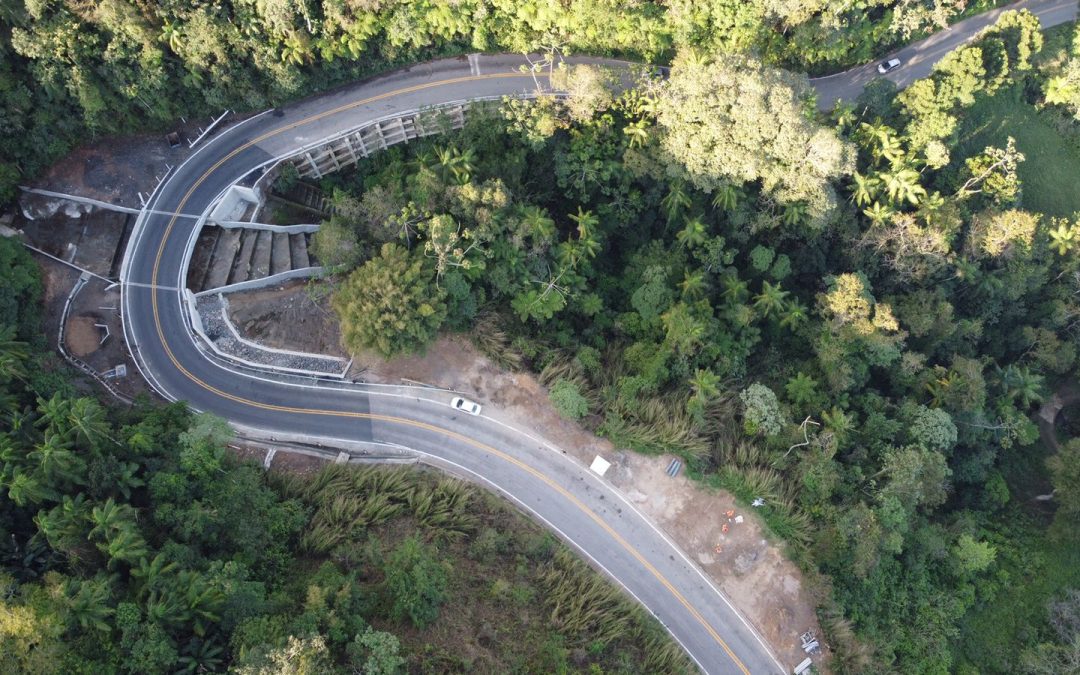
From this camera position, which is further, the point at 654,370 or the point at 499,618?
the point at 654,370

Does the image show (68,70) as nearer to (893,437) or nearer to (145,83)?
(145,83)

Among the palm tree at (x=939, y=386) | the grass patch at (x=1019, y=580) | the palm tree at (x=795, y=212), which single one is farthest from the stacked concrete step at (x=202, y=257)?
the grass patch at (x=1019, y=580)

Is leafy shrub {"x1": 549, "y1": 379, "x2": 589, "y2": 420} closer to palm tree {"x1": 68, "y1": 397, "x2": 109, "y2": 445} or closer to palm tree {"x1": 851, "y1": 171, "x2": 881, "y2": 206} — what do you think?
palm tree {"x1": 68, "y1": 397, "x2": 109, "y2": 445}

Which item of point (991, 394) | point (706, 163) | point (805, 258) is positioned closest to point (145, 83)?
point (706, 163)

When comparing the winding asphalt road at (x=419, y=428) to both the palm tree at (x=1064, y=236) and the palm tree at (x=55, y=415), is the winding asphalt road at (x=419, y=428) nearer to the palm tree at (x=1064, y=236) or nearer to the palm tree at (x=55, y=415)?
the palm tree at (x=55, y=415)

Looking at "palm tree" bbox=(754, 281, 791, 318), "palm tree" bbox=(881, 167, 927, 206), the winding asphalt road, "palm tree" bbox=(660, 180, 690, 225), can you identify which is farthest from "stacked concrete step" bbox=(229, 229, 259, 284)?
Result: "palm tree" bbox=(881, 167, 927, 206)

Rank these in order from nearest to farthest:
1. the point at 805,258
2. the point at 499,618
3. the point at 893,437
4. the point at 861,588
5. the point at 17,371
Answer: the point at 17,371 → the point at 499,618 → the point at 861,588 → the point at 893,437 → the point at 805,258
